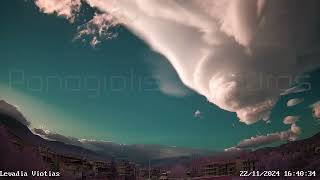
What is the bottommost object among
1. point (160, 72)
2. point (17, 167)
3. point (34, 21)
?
point (17, 167)

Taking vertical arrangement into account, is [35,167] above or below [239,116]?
below

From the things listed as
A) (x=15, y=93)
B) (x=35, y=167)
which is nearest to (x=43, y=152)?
(x=35, y=167)

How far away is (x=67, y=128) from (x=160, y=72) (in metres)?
2.28

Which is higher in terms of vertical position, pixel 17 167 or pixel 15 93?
pixel 15 93

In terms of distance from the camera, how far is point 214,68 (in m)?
12.4

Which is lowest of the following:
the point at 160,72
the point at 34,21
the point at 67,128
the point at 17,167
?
the point at 17,167

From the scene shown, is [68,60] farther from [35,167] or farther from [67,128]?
[35,167]

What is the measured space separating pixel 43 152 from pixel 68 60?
77.8 inches

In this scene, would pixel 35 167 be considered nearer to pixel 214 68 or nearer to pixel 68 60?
pixel 68 60

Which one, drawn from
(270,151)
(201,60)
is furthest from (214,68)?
(270,151)

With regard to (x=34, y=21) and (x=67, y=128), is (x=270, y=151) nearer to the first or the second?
(x=67, y=128)

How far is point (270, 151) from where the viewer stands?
12.5 metres

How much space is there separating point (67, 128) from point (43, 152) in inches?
27.7

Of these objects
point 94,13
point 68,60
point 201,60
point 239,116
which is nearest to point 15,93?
point 68,60
